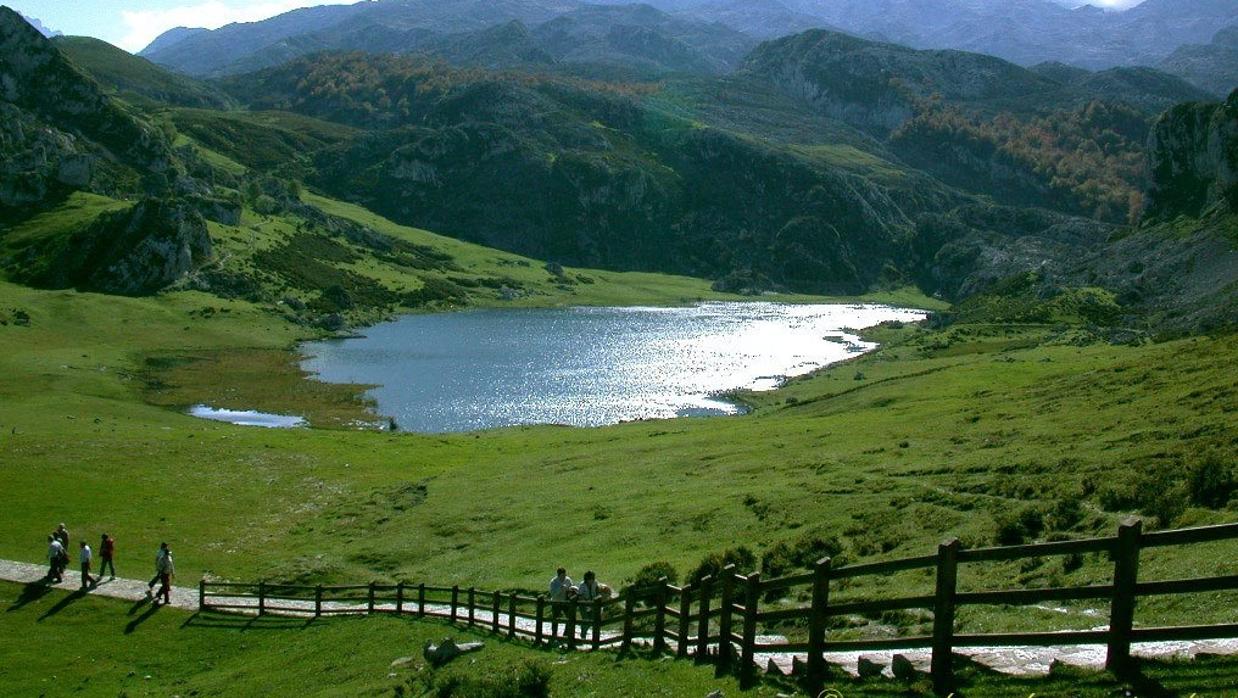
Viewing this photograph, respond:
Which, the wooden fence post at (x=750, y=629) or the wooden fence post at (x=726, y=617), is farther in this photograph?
the wooden fence post at (x=726, y=617)

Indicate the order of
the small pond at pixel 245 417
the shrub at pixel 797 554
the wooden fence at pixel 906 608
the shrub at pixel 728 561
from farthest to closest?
the small pond at pixel 245 417 → the shrub at pixel 728 561 → the shrub at pixel 797 554 → the wooden fence at pixel 906 608

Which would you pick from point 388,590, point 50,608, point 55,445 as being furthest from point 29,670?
point 55,445

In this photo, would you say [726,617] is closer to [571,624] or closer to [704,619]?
[704,619]

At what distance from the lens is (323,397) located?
132750 mm

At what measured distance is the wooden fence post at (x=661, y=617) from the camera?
23.4 meters

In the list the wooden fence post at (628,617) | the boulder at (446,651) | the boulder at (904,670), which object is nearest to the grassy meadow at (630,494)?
the wooden fence post at (628,617)

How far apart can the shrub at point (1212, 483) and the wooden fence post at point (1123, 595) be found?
54.8 feet

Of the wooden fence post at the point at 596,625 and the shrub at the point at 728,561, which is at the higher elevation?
the wooden fence post at the point at 596,625

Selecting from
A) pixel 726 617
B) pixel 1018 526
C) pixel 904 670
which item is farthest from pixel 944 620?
pixel 1018 526

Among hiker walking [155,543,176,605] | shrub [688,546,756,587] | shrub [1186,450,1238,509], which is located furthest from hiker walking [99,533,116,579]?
shrub [1186,450,1238,509]

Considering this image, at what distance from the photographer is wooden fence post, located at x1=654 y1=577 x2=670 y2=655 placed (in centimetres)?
2338

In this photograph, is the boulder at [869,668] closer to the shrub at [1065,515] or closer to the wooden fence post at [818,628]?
the wooden fence post at [818,628]

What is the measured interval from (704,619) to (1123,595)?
9.46 meters

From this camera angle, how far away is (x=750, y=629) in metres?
18.8
